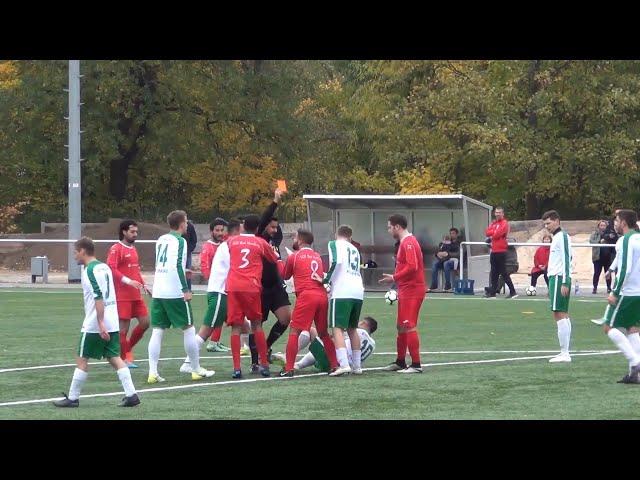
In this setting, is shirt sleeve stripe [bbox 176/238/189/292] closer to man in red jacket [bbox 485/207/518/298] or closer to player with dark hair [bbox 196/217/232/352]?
player with dark hair [bbox 196/217/232/352]

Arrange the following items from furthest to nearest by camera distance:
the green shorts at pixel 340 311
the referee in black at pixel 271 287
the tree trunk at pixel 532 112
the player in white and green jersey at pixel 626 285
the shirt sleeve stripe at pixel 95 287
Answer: the tree trunk at pixel 532 112
the referee in black at pixel 271 287
the green shorts at pixel 340 311
the player in white and green jersey at pixel 626 285
the shirt sleeve stripe at pixel 95 287

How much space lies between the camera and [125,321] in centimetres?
1603

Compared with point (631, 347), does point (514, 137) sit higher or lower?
higher

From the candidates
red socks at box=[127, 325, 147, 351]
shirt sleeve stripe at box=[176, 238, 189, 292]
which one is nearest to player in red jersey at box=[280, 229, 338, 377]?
shirt sleeve stripe at box=[176, 238, 189, 292]

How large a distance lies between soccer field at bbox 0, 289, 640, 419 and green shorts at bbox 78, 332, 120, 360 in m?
0.52

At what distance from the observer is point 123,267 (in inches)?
622

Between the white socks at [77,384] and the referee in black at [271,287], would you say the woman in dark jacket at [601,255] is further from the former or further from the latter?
the white socks at [77,384]

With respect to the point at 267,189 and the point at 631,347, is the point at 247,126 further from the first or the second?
the point at 631,347

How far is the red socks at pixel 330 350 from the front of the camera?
1534 cm

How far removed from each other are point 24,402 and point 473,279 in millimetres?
20287

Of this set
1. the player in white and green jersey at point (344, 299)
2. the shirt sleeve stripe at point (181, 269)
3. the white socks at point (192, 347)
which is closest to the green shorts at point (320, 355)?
the player in white and green jersey at point (344, 299)

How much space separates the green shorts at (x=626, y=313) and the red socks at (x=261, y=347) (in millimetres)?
3995

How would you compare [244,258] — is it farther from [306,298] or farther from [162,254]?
[162,254]

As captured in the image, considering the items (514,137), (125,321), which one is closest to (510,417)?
(125,321)
